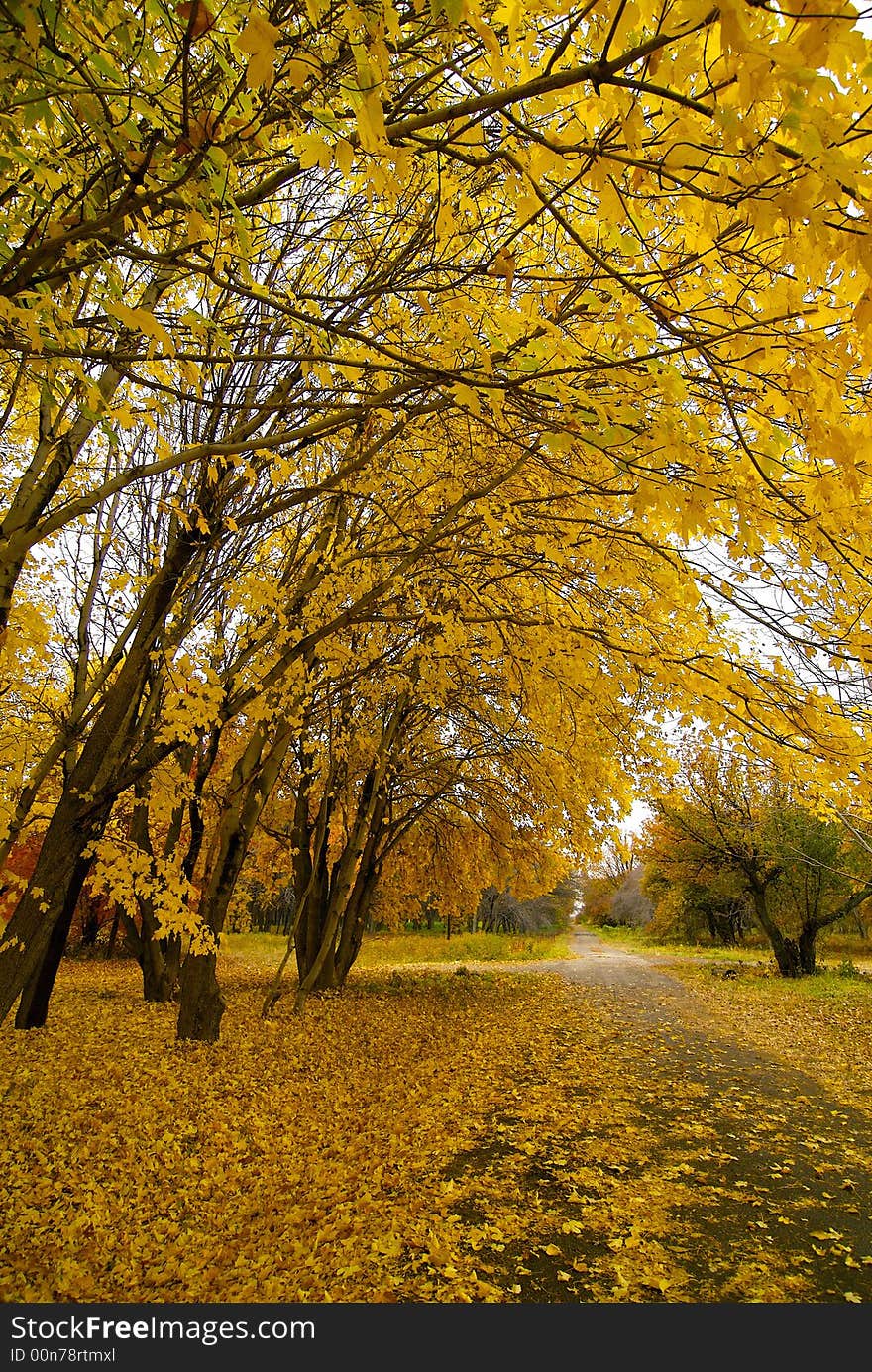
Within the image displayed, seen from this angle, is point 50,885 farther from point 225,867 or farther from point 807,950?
point 807,950

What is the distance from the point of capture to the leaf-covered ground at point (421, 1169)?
122 inches

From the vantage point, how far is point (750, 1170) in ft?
14.3

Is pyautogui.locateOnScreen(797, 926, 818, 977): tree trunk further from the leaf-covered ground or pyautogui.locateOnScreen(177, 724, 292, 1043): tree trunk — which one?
pyautogui.locateOnScreen(177, 724, 292, 1043): tree trunk

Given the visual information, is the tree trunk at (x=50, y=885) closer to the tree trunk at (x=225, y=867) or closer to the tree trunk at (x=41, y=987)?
the tree trunk at (x=225, y=867)

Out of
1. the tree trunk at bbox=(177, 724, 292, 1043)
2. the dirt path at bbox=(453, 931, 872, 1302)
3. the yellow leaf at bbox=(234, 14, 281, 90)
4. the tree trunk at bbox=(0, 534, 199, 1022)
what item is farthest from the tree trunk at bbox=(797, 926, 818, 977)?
the yellow leaf at bbox=(234, 14, 281, 90)

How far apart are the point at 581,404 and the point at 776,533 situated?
1745mm

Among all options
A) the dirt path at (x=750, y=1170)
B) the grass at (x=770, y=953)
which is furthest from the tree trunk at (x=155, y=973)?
the grass at (x=770, y=953)

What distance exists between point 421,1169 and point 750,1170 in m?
2.16

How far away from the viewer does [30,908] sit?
15.7 feet

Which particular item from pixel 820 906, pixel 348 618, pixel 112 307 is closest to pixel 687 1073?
pixel 348 618

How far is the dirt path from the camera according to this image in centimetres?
312

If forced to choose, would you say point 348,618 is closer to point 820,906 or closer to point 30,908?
point 30,908

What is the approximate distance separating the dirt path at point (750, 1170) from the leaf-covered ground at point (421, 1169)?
0.07ft

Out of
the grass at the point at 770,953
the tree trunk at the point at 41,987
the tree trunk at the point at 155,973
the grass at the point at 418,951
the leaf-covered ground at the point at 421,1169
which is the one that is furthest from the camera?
the grass at the point at 418,951
